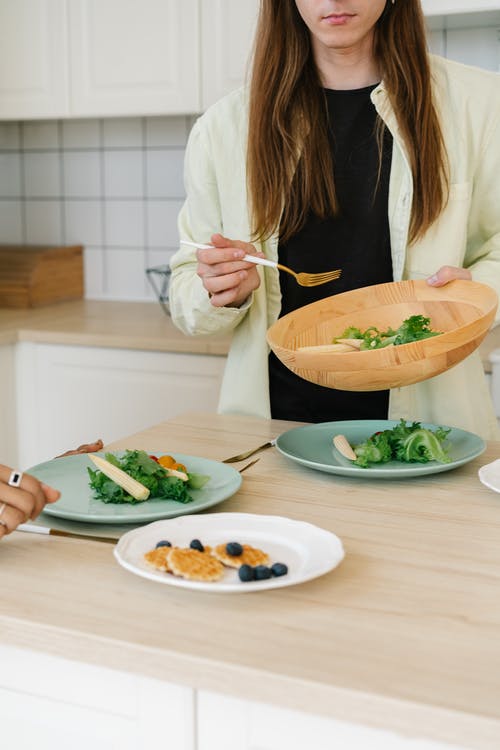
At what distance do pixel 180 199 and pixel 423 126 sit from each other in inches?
59.3

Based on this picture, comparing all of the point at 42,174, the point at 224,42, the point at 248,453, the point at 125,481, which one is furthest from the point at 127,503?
the point at 42,174

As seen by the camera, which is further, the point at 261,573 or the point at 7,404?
the point at 7,404

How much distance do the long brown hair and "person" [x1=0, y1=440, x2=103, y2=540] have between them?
2.58 feet

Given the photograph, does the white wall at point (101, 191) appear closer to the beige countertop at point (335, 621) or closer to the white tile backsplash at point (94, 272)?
the white tile backsplash at point (94, 272)

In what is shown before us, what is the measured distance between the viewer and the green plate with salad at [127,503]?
991 millimetres

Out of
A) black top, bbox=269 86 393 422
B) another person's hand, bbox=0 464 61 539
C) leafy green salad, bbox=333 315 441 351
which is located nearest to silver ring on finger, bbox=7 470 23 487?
another person's hand, bbox=0 464 61 539

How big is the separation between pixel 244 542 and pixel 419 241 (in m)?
0.80

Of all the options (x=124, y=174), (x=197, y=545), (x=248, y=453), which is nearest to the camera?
(x=197, y=545)

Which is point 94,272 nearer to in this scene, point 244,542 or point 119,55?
point 119,55

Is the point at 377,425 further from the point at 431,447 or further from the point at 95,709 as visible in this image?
the point at 95,709

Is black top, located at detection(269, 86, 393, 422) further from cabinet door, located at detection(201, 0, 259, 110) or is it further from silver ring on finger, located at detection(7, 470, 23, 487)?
cabinet door, located at detection(201, 0, 259, 110)

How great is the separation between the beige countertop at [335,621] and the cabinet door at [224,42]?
168cm

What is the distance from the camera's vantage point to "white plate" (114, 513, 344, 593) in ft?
2.65

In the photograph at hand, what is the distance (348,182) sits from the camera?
1604mm
